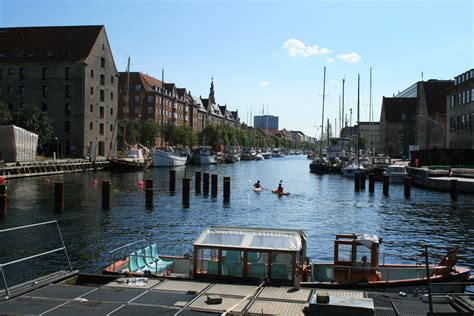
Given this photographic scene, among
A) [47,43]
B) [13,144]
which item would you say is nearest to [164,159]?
[47,43]

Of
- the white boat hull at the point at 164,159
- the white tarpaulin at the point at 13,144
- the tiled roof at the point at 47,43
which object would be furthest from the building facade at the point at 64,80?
the white tarpaulin at the point at 13,144

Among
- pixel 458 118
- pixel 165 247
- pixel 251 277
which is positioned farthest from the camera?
pixel 458 118

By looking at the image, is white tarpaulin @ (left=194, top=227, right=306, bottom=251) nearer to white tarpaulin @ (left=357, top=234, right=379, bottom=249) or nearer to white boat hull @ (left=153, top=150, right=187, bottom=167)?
white tarpaulin @ (left=357, top=234, right=379, bottom=249)

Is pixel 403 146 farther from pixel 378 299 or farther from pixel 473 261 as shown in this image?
pixel 378 299

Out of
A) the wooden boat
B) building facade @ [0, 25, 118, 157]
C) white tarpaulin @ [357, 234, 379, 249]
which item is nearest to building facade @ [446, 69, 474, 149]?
building facade @ [0, 25, 118, 157]

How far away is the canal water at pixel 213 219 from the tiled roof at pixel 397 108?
109345mm

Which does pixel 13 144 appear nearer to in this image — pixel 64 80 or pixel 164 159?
pixel 64 80

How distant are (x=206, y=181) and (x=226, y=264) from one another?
46.7 meters

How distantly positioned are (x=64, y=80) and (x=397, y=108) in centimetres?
10911

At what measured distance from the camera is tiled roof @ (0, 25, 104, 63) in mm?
109062

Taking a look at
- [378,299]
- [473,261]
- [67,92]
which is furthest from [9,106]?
[378,299]

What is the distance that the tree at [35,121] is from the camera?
93875 mm

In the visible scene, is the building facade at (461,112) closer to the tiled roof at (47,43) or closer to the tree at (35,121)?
the tiled roof at (47,43)

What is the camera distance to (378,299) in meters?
14.6
